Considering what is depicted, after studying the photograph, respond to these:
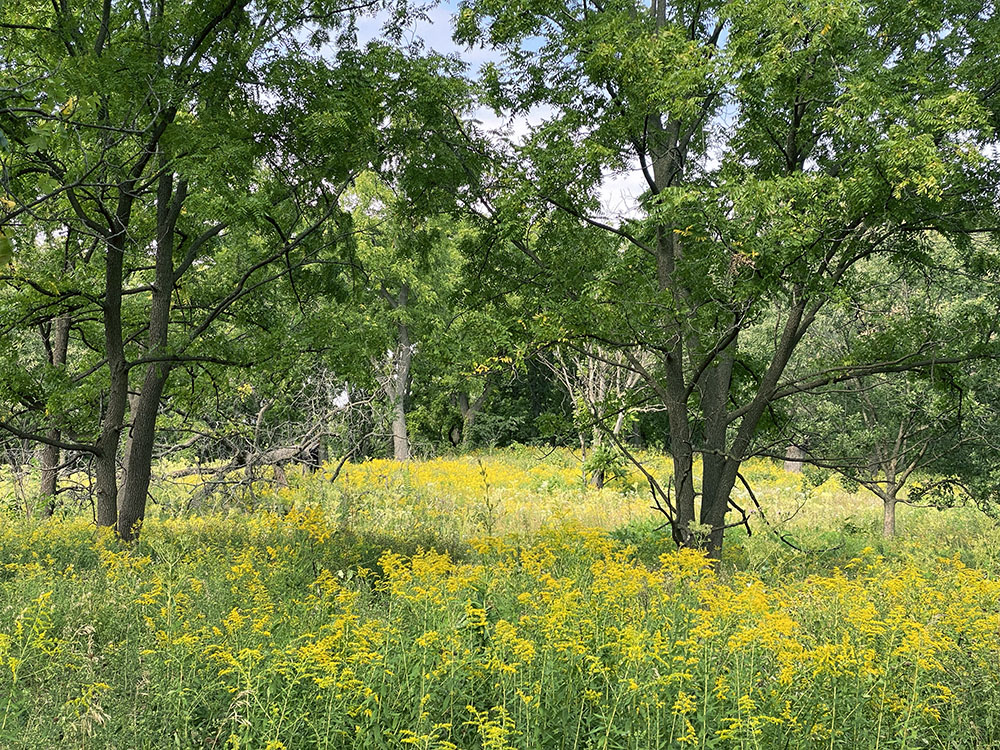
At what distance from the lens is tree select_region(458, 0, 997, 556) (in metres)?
7.03

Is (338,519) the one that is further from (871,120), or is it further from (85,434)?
(871,120)

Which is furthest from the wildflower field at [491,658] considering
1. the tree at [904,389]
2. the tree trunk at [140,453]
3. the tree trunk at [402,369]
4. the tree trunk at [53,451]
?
the tree trunk at [402,369]

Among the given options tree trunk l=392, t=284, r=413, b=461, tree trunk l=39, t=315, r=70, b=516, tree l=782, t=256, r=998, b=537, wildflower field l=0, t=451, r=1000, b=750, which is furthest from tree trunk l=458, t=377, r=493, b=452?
wildflower field l=0, t=451, r=1000, b=750

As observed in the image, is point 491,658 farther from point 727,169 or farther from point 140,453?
point 140,453

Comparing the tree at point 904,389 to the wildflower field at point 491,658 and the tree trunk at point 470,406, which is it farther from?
the tree trunk at point 470,406

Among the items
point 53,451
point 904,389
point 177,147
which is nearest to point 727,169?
point 177,147

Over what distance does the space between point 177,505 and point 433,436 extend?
24.9 m

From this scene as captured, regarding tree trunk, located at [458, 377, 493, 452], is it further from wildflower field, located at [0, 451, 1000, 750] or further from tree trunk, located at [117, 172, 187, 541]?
wildflower field, located at [0, 451, 1000, 750]

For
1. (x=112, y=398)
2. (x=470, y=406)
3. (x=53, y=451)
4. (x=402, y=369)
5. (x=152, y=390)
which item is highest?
(x=402, y=369)

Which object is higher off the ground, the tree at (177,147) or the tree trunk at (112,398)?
the tree at (177,147)

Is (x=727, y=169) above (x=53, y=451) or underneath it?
above

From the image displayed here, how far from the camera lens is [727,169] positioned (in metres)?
8.27

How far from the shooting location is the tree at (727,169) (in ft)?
23.1

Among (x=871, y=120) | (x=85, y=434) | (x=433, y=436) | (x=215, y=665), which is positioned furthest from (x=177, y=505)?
(x=433, y=436)
